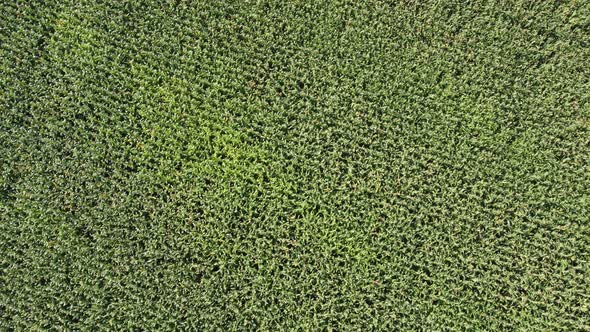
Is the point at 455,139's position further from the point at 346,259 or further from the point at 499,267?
the point at 346,259

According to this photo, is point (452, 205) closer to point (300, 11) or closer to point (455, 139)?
point (455, 139)

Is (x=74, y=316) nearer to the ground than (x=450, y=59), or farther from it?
nearer to the ground

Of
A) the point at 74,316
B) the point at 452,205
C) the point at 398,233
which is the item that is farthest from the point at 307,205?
the point at 74,316

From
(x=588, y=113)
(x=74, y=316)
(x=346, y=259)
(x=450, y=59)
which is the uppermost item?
(x=450, y=59)

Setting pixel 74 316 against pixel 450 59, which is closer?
pixel 74 316

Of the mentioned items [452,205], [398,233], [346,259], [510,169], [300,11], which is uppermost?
[300,11]

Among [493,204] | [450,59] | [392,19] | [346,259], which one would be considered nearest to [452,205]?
[493,204]
